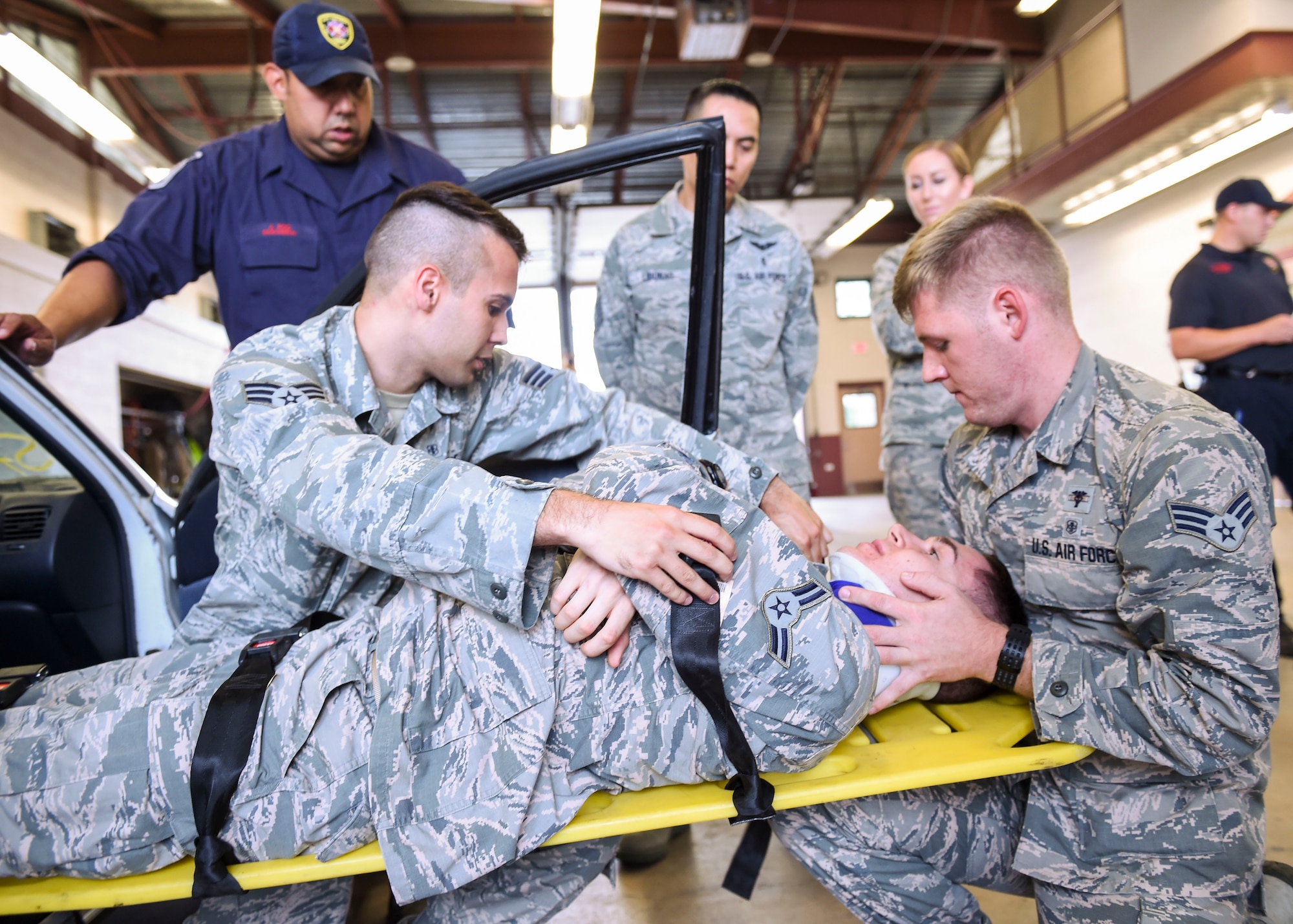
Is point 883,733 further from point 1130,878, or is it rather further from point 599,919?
point 599,919

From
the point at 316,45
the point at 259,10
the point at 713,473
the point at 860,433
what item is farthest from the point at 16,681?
the point at 860,433

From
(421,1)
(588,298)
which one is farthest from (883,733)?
(588,298)

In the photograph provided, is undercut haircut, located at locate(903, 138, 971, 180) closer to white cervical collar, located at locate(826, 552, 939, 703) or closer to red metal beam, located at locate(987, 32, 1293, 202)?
white cervical collar, located at locate(826, 552, 939, 703)

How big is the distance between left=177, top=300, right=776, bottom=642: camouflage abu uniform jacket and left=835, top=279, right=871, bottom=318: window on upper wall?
13092 millimetres

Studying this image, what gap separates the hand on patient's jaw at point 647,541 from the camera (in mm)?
1138

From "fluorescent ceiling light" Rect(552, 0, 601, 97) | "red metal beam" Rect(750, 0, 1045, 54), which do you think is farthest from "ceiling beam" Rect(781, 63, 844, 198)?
"fluorescent ceiling light" Rect(552, 0, 601, 97)

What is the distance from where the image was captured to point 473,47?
789 cm

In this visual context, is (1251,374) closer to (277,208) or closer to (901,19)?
(277,208)

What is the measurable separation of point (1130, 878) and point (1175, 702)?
1.03ft

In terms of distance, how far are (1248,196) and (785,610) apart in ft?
10.7

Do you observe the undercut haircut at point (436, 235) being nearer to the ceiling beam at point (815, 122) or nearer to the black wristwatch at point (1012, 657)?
the black wristwatch at point (1012, 657)

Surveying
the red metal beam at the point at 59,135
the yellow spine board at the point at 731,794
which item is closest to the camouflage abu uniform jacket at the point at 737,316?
the yellow spine board at the point at 731,794

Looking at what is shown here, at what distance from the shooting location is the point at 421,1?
7727mm

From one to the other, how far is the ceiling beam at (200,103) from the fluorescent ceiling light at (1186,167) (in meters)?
9.09
